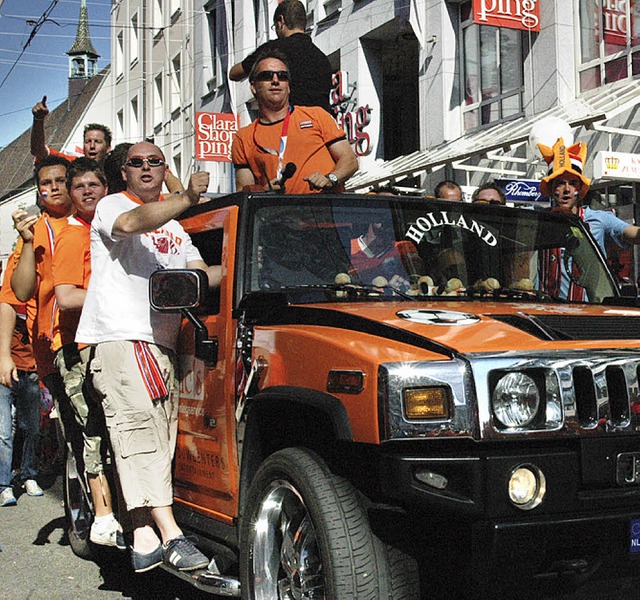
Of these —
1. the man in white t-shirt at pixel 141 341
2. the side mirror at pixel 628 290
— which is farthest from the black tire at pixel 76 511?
the side mirror at pixel 628 290

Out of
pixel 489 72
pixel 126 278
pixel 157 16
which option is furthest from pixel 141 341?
pixel 157 16

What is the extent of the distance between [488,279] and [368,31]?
17.4m

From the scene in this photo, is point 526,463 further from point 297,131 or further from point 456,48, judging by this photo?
point 456,48

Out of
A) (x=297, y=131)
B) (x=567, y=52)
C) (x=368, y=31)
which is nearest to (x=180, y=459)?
(x=297, y=131)

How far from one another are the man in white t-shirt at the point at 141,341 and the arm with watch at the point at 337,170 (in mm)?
698

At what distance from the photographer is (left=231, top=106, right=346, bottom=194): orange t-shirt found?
5684mm

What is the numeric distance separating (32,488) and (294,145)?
4.10 metres

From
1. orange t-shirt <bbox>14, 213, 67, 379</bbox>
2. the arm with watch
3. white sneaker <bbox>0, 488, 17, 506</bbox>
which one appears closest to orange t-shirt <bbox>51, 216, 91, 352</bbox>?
orange t-shirt <bbox>14, 213, 67, 379</bbox>

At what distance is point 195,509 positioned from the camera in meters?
4.54

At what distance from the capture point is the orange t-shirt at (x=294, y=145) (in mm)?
5684

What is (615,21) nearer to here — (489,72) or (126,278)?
(489,72)

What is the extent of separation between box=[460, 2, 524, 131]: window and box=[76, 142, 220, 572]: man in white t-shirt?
491 inches

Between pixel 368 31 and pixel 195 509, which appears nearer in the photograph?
pixel 195 509

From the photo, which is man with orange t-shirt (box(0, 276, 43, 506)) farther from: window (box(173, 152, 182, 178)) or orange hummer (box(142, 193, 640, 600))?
window (box(173, 152, 182, 178))
